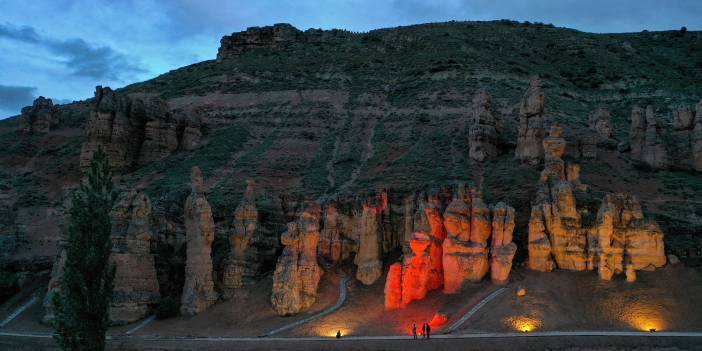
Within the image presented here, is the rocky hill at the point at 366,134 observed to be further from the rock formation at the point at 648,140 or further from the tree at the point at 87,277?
the tree at the point at 87,277

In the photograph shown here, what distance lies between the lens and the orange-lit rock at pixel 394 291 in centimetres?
3784

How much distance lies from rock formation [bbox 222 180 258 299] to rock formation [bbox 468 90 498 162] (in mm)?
18861

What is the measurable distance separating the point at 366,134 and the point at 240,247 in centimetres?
2970

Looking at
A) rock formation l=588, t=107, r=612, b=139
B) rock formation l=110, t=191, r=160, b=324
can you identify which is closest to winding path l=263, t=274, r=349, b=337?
rock formation l=110, t=191, r=160, b=324

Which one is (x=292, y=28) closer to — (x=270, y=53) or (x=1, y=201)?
(x=270, y=53)

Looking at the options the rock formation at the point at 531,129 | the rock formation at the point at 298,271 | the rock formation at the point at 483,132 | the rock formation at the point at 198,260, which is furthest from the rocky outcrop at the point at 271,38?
the rock formation at the point at 298,271

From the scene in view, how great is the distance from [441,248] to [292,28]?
8159cm

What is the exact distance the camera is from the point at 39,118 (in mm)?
74812

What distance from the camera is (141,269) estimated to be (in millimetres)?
42969

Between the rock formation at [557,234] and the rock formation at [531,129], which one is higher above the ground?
the rock formation at [531,129]

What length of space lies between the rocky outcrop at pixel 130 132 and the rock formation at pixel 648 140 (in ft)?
134

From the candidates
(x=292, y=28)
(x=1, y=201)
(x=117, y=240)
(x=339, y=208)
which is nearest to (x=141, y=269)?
(x=117, y=240)

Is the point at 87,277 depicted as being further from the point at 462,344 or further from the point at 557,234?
the point at 557,234

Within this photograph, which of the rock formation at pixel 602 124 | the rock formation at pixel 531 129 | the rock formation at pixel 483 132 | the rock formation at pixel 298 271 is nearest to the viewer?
the rock formation at pixel 298 271
